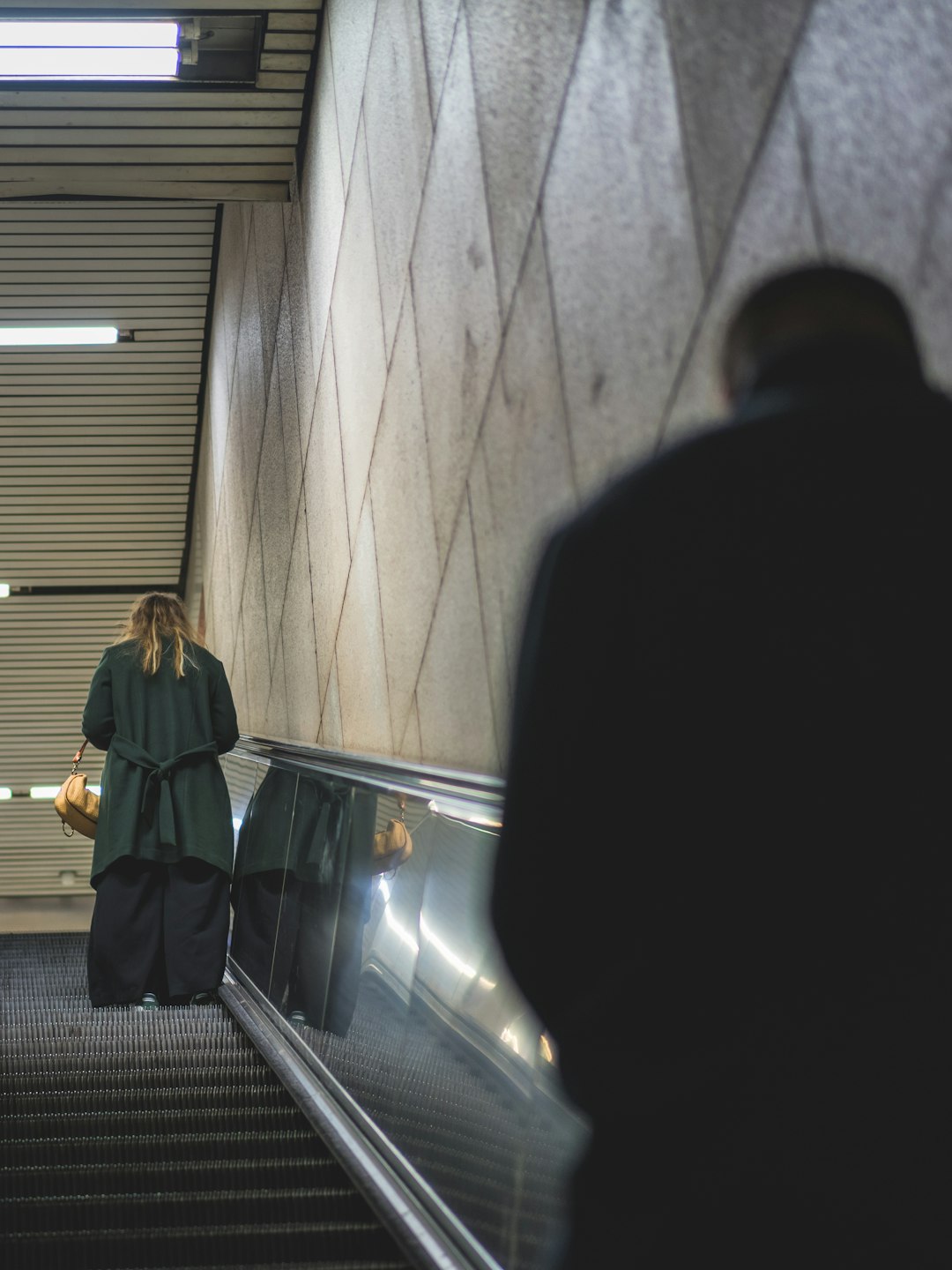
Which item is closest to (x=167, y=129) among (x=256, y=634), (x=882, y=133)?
(x=256, y=634)

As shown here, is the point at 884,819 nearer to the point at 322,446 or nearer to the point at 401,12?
the point at 401,12

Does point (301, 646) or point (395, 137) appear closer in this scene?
point (395, 137)

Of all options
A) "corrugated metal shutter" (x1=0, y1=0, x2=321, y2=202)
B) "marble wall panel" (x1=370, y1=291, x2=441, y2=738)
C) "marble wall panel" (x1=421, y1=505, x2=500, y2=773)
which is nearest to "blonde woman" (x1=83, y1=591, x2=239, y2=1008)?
"marble wall panel" (x1=370, y1=291, x2=441, y2=738)

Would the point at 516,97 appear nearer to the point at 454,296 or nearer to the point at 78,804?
the point at 454,296

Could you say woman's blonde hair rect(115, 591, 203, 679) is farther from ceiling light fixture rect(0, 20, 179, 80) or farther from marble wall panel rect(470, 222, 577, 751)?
ceiling light fixture rect(0, 20, 179, 80)

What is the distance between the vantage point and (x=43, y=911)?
65.6 feet

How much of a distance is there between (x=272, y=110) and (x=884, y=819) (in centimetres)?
687

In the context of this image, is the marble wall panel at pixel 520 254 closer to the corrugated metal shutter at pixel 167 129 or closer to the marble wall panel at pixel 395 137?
the marble wall panel at pixel 395 137

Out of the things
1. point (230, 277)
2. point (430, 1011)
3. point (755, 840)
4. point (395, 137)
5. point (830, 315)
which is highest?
point (230, 277)

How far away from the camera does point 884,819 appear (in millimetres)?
890

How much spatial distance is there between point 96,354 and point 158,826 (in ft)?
25.2

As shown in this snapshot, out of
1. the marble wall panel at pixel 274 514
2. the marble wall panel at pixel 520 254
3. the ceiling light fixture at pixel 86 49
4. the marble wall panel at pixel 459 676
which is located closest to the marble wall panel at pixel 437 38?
the marble wall panel at pixel 520 254

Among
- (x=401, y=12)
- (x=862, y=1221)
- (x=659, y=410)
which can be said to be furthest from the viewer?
(x=401, y=12)

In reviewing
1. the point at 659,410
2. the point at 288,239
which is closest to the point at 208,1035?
the point at 659,410
